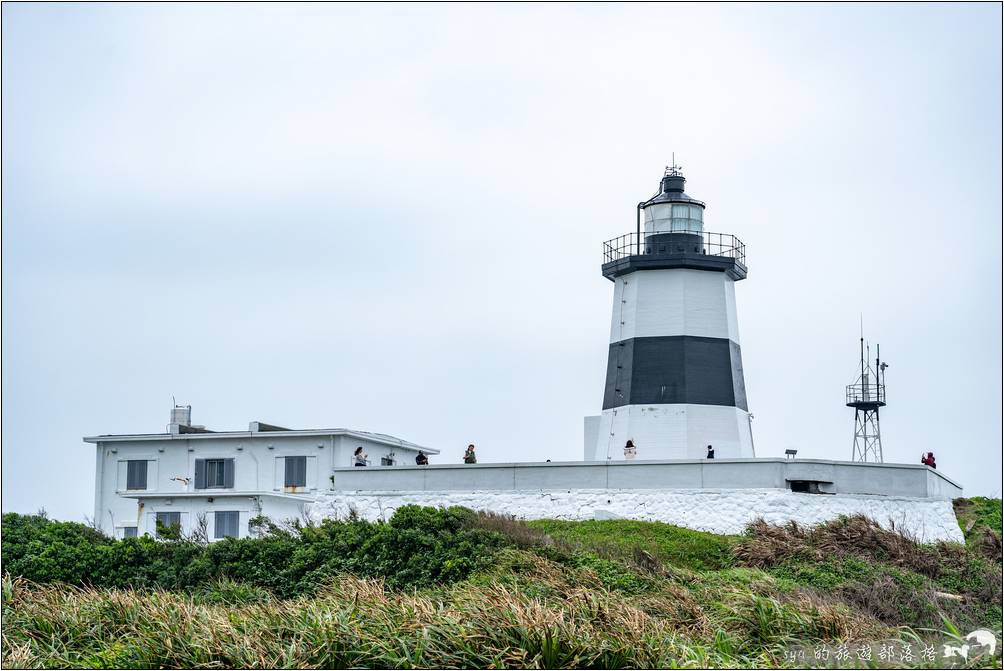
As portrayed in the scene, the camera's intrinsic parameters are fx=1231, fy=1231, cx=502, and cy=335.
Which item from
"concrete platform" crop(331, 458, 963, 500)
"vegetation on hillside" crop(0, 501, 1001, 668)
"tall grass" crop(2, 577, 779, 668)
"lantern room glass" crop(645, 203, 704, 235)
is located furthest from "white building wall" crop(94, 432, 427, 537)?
"tall grass" crop(2, 577, 779, 668)

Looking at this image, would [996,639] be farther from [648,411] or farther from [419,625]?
[648,411]

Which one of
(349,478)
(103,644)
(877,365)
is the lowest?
(103,644)

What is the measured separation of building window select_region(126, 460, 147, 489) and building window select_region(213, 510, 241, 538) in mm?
2807

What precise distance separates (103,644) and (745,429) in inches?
747

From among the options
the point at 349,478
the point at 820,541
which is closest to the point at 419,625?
the point at 820,541

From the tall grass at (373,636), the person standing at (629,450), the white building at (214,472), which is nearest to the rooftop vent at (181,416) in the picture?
the white building at (214,472)

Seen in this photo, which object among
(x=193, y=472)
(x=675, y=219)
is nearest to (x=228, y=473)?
(x=193, y=472)

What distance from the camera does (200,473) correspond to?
30984mm

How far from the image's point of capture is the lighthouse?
1110 inches

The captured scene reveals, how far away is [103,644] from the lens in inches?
519

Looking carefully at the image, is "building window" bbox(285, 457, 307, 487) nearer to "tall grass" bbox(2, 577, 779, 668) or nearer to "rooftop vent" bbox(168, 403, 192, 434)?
"rooftop vent" bbox(168, 403, 192, 434)

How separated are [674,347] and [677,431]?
77.9 inches

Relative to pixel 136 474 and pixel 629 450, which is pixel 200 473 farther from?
pixel 629 450

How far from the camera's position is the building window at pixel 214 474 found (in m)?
30.7
